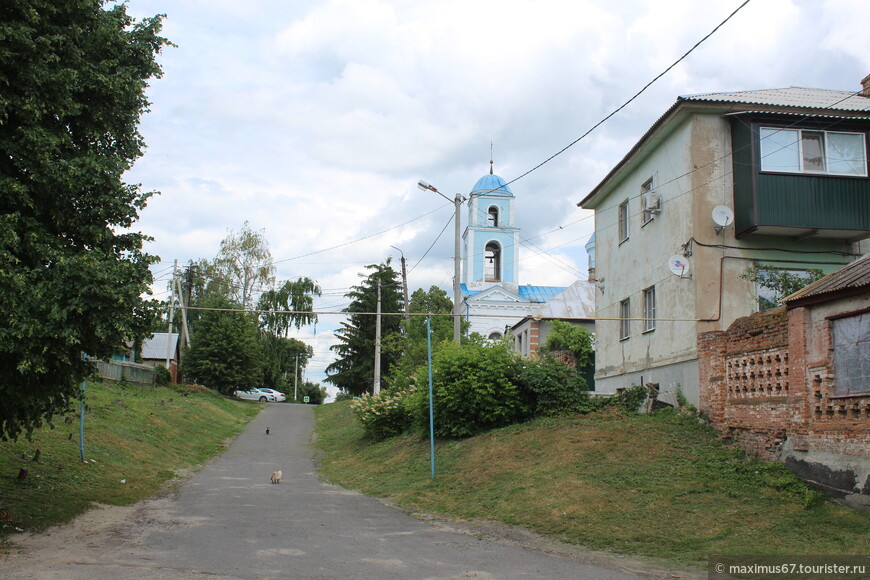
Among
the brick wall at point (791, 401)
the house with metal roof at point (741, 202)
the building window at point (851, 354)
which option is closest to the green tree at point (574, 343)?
the house with metal roof at point (741, 202)

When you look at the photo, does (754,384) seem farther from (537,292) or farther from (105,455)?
(537,292)

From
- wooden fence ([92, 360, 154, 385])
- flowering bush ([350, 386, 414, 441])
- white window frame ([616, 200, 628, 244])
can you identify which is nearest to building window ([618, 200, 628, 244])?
white window frame ([616, 200, 628, 244])

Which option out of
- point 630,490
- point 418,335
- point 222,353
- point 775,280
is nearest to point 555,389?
point 775,280

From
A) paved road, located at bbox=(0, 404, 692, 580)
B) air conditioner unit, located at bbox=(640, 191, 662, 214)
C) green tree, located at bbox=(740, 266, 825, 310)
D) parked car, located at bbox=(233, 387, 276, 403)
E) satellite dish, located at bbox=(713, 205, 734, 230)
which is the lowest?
paved road, located at bbox=(0, 404, 692, 580)

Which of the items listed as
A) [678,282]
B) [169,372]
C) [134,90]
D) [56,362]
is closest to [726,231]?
[678,282]

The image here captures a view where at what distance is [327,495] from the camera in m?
16.2

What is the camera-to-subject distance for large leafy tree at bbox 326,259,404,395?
5347cm

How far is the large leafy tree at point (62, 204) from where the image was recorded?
8.97m

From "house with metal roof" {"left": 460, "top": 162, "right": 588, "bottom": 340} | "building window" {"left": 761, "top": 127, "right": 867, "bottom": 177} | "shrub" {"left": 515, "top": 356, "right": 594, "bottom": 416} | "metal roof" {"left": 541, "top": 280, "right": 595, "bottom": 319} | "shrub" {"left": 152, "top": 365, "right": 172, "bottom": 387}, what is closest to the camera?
"building window" {"left": 761, "top": 127, "right": 867, "bottom": 177}

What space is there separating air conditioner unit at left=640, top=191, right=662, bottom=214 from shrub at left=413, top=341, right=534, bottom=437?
5.26 meters

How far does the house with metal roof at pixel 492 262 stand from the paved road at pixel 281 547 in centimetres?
3900

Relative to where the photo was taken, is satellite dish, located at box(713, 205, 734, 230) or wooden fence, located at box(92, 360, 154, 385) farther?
wooden fence, located at box(92, 360, 154, 385)

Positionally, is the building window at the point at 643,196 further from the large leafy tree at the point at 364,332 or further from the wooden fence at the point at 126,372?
the large leafy tree at the point at 364,332

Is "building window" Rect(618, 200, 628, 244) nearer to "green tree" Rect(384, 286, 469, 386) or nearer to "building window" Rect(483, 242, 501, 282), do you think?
"green tree" Rect(384, 286, 469, 386)
